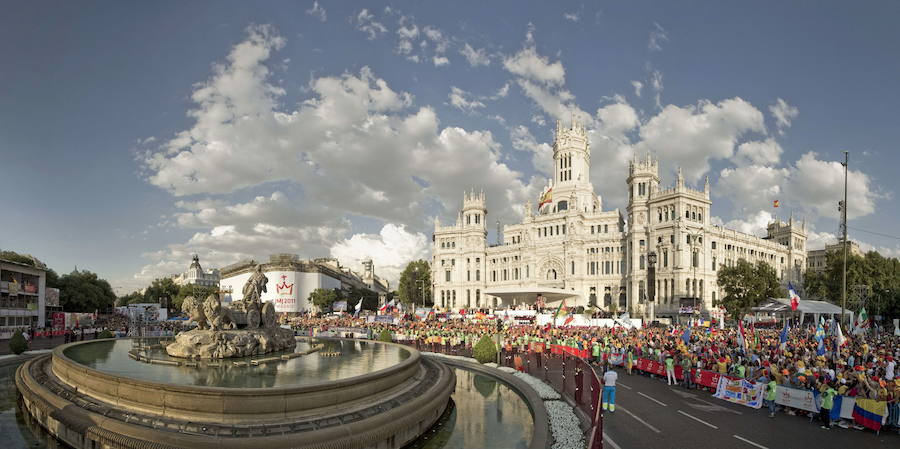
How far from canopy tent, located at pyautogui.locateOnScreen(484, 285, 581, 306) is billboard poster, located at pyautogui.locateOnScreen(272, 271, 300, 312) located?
46.9 m

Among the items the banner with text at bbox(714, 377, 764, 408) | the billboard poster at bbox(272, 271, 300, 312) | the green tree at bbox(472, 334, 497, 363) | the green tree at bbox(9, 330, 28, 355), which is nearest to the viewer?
the banner with text at bbox(714, 377, 764, 408)

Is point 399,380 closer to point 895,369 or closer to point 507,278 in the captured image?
point 895,369

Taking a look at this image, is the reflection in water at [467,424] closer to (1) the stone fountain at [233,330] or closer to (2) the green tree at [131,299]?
(1) the stone fountain at [233,330]

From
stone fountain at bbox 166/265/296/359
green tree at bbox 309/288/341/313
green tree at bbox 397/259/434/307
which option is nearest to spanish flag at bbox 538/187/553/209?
green tree at bbox 397/259/434/307

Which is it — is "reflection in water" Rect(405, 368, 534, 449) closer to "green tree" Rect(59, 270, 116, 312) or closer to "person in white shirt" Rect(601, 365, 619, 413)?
"person in white shirt" Rect(601, 365, 619, 413)

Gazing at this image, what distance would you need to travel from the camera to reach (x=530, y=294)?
3285 inches

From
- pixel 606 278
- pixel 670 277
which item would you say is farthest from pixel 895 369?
pixel 606 278

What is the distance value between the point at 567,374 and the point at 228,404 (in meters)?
16.1

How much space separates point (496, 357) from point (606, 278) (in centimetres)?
6397

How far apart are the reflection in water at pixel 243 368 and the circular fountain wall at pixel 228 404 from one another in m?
0.05

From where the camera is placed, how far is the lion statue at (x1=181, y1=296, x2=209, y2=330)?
1966cm

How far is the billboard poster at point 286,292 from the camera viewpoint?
10738 cm

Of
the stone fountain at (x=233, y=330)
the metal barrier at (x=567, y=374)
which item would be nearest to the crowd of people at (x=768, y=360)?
the metal barrier at (x=567, y=374)

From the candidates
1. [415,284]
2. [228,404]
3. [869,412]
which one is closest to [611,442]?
[869,412]
